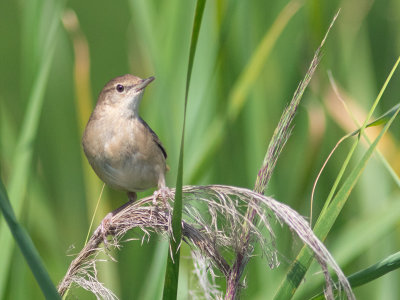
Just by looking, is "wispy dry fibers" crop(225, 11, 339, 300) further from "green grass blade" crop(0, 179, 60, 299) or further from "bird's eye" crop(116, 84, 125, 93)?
"bird's eye" crop(116, 84, 125, 93)

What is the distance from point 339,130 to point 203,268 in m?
2.07

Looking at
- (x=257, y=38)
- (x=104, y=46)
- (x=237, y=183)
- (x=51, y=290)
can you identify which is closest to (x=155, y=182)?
(x=237, y=183)

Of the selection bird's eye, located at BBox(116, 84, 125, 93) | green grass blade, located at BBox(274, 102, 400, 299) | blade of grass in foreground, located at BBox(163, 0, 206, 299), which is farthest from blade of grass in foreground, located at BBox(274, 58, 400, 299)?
bird's eye, located at BBox(116, 84, 125, 93)

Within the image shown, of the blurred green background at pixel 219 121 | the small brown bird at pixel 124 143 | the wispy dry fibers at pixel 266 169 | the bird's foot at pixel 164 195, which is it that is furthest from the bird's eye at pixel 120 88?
the wispy dry fibers at pixel 266 169

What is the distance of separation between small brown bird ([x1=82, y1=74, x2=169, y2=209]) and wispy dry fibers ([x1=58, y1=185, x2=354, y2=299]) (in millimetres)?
→ 948

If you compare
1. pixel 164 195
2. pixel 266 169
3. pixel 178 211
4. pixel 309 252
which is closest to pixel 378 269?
pixel 309 252

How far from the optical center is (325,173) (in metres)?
2.94

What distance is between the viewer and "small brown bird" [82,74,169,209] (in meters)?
2.62

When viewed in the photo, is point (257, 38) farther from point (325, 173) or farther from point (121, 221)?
point (121, 221)

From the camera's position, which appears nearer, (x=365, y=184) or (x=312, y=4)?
(x=312, y=4)

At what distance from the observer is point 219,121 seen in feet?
7.77

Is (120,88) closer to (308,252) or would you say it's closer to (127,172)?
(127,172)

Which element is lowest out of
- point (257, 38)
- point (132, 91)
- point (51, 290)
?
point (51, 290)

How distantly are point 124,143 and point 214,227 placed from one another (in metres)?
1.16
